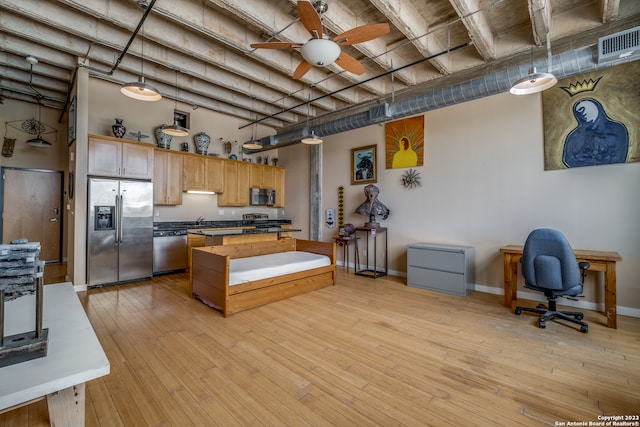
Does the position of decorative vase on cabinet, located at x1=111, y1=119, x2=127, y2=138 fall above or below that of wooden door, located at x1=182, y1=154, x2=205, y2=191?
above

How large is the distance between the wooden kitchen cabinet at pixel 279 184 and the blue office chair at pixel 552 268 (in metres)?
5.95

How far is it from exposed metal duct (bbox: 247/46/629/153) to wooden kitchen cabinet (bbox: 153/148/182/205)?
9.96 ft

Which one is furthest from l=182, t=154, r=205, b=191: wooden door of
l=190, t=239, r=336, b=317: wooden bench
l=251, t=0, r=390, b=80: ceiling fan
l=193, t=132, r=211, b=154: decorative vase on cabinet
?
l=251, t=0, r=390, b=80: ceiling fan

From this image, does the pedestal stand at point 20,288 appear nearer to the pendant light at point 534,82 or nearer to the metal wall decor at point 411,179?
the pendant light at point 534,82

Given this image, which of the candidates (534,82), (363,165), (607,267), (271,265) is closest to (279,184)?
(363,165)

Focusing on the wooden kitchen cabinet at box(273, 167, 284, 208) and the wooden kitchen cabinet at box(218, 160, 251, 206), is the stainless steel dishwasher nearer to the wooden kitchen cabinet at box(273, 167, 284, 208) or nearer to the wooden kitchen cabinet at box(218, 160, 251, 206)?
the wooden kitchen cabinet at box(218, 160, 251, 206)

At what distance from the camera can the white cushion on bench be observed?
142 inches

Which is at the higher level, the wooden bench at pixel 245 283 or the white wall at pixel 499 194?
the white wall at pixel 499 194

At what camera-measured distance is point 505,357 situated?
251cm

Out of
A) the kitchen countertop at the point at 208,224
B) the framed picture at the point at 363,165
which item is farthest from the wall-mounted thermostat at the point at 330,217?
the kitchen countertop at the point at 208,224

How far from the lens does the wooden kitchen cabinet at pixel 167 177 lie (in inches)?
221

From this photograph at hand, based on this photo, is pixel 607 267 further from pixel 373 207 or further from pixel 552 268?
pixel 373 207

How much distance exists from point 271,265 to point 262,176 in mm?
3982

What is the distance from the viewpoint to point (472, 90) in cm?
389
